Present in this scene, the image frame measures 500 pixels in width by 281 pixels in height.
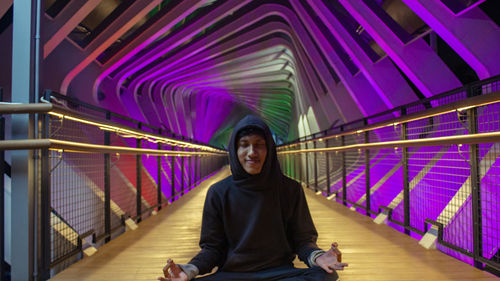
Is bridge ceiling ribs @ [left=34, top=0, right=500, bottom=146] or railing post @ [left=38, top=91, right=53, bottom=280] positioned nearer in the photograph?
railing post @ [left=38, top=91, right=53, bottom=280]

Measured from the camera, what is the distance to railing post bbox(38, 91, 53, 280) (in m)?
2.27

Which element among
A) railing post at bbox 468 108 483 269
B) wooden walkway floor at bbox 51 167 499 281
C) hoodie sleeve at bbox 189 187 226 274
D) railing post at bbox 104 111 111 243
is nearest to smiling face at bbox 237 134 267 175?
hoodie sleeve at bbox 189 187 226 274

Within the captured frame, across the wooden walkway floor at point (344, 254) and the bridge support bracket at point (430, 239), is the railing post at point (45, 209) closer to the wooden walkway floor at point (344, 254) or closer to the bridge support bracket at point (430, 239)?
the wooden walkway floor at point (344, 254)

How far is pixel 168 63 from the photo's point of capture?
508 inches

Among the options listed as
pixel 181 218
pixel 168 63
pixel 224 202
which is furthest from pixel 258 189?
pixel 168 63

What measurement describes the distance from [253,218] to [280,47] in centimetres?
1497

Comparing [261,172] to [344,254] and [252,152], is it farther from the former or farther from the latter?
[344,254]

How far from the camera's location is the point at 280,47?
1563 centimetres

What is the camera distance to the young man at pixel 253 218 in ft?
5.23

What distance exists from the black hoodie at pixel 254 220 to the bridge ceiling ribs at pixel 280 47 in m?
1.68

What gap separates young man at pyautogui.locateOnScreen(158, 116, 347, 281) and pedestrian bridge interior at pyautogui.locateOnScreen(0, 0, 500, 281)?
102 cm

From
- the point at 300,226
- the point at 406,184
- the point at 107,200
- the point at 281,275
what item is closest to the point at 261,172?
the point at 300,226

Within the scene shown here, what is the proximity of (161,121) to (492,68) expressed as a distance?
15120mm

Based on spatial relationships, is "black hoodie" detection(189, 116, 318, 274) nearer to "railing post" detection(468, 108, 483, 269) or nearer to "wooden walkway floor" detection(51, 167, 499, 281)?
"wooden walkway floor" detection(51, 167, 499, 281)
